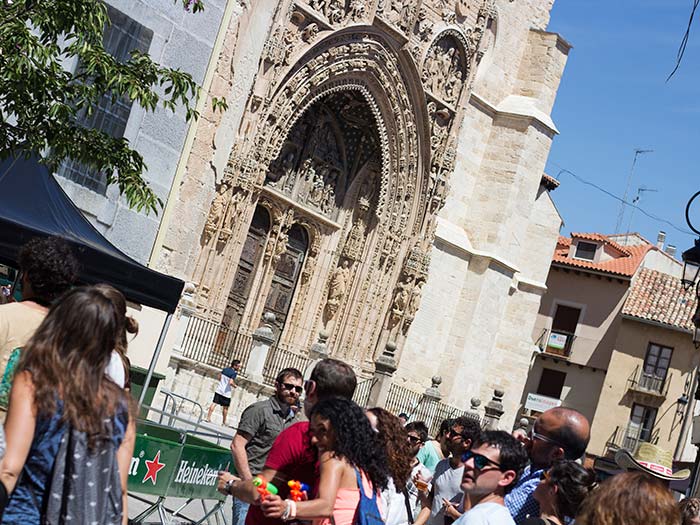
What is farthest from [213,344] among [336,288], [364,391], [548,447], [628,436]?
[628,436]

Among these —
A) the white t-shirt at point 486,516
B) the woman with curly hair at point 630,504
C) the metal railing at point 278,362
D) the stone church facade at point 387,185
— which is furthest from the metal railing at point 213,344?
the woman with curly hair at point 630,504

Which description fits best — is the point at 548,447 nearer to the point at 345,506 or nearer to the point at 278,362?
the point at 345,506

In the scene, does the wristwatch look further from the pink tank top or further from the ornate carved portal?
the ornate carved portal

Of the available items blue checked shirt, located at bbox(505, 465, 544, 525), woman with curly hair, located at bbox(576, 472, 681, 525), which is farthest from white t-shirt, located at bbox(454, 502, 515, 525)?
blue checked shirt, located at bbox(505, 465, 544, 525)

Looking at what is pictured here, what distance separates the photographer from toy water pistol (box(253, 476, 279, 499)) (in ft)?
15.0

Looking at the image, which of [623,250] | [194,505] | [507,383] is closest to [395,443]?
[194,505]

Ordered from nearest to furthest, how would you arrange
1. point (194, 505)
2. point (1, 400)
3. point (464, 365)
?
point (1, 400)
point (194, 505)
point (464, 365)

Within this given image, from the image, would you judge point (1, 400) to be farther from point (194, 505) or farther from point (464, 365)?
point (464, 365)

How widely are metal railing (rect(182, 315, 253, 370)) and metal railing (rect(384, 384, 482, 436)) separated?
12.9 feet

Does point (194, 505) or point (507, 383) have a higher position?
point (507, 383)

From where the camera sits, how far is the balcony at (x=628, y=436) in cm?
4069

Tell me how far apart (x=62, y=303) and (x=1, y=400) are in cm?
64

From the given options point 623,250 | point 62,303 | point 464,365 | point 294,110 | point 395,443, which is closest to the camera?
point 62,303

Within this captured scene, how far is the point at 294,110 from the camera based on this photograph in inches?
928
